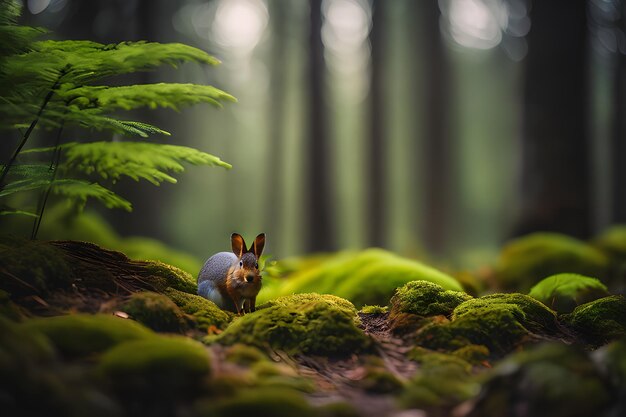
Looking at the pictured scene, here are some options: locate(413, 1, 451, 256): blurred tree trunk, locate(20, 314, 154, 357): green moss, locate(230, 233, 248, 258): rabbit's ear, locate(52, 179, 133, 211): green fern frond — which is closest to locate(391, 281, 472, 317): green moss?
locate(230, 233, 248, 258): rabbit's ear

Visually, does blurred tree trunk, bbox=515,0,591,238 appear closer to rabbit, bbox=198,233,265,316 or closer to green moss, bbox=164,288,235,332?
rabbit, bbox=198,233,265,316

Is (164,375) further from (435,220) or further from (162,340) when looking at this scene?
(435,220)

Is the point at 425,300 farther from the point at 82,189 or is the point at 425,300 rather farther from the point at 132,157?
the point at 82,189

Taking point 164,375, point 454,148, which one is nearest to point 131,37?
point 164,375

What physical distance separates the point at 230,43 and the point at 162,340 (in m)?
19.9

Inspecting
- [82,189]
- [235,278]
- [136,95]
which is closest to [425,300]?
[235,278]

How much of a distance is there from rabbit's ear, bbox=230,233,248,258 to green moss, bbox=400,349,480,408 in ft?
5.87

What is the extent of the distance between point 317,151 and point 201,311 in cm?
1097

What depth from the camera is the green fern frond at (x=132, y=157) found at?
150 inches

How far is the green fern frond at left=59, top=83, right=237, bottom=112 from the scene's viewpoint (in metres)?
3.78

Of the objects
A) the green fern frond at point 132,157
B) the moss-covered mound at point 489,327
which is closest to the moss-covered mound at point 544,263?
the moss-covered mound at point 489,327

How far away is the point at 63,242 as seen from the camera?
13.7 ft

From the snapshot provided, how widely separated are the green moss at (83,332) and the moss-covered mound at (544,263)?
6.00m

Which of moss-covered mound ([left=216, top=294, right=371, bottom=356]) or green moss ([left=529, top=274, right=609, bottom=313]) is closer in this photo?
moss-covered mound ([left=216, top=294, right=371, bottom=356])
